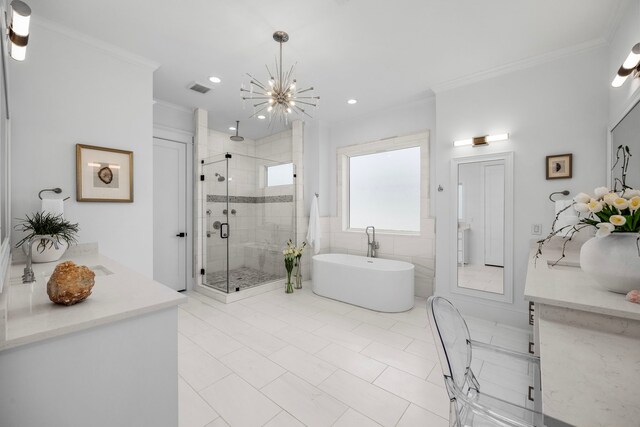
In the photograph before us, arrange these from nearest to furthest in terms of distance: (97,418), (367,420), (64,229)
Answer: (97,418) < (367,420) < (64,229)

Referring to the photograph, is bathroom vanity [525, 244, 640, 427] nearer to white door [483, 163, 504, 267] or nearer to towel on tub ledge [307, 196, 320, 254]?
white door [483, 163, 504, 267]

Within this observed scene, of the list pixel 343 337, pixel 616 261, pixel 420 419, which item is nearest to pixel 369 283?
pixel 343 337

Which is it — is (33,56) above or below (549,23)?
below

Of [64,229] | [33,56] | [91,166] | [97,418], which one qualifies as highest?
[33,56]

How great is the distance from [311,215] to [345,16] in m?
2.94

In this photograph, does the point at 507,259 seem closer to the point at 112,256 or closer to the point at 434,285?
the point at 434,285

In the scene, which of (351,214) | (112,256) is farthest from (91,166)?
(351,214)

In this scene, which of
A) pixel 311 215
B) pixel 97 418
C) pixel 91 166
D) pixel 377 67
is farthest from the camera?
pixel 311 215

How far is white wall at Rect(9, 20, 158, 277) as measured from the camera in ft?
7.01

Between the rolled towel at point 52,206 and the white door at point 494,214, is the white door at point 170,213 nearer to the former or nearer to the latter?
the rolled towel at point 52,206

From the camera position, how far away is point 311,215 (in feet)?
15.0

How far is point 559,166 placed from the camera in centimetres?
266

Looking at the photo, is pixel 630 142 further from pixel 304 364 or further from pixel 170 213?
pixel 170 213

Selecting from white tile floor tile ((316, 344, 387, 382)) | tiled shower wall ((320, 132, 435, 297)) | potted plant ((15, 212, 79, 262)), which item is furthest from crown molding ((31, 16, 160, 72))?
white tile floor tile ((316, 344, 387, 382))
